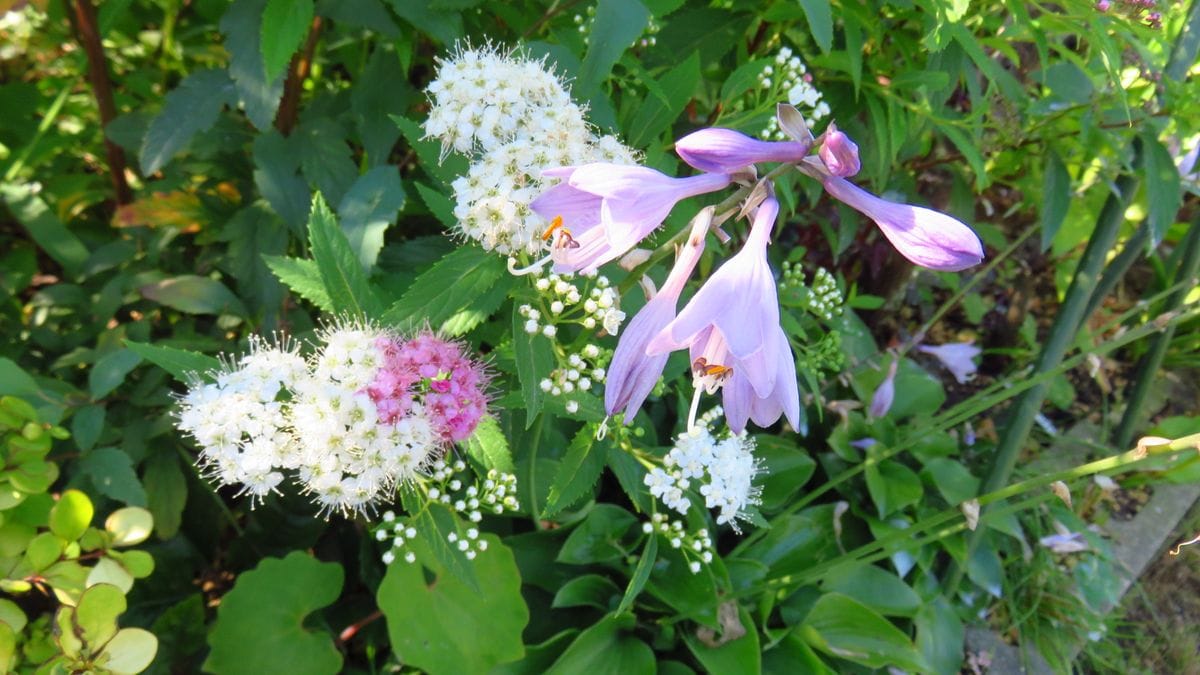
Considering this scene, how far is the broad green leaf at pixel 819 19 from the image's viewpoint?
3.03 ft

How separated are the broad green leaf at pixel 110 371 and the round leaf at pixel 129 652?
0.34 m

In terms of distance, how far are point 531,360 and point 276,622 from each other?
0.74 meters

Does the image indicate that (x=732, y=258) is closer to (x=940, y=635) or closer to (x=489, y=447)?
(x=489, y=447)

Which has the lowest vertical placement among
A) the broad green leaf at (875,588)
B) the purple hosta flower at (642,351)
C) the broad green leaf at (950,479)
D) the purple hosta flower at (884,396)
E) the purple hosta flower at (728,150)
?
the broad green leaf at (875,588)

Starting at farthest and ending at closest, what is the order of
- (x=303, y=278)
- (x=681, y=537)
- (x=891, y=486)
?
(x=891, y=486)
(x=681, y=537)
(x=303, y=278)

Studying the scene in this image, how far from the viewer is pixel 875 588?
1579mm

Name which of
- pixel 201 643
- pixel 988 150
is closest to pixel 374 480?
pixel 201 643

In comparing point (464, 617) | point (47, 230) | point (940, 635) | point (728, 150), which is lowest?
point (940, 635)

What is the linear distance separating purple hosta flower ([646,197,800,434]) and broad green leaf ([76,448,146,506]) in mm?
912

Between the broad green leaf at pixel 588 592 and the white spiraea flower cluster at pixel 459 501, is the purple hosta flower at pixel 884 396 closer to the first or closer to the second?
the broad green leaf at pixel 588 592

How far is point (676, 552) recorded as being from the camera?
1410 mm

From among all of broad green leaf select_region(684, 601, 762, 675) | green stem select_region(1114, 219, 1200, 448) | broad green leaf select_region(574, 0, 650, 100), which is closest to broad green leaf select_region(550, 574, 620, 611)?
broad green leaf select_region(684, 601, 762, 675)

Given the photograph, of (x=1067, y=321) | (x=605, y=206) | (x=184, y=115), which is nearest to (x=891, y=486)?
(x=1067, y=321)

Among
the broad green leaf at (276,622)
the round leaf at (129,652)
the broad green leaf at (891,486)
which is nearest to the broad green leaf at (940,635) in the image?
the broad green leaf at (891,486)
